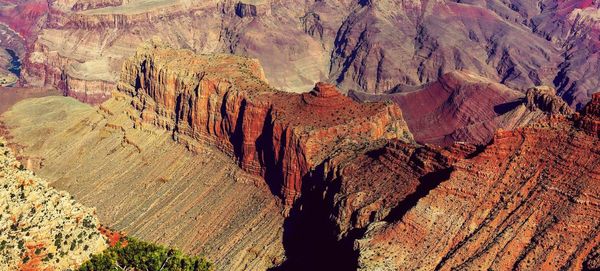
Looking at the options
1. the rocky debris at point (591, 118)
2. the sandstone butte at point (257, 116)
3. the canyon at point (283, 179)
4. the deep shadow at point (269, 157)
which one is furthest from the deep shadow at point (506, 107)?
the rocky debris at point (591, 118)

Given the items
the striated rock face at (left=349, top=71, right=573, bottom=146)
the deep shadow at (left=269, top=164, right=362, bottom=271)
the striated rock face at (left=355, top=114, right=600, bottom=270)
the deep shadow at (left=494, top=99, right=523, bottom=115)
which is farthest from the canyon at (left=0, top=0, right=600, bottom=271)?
the deep shadow at (left=494, top=99, right=523, bottom=115)

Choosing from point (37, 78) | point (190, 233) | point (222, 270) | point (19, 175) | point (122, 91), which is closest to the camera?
point (19, 175)

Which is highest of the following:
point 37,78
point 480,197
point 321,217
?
point 480,197

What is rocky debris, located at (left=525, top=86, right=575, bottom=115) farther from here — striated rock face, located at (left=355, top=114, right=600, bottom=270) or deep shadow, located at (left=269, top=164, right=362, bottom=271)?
striated rock face, located at (left=355, top=114, right=600, bottom=270)

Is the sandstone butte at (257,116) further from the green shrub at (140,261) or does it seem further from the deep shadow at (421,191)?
the green shrub at (140,261)

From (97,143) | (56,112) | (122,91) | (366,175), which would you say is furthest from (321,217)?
(56,112)

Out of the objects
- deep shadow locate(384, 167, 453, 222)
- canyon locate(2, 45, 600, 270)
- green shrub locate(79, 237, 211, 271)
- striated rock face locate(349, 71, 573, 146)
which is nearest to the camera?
canyon locate(2, 45, 600, 270)

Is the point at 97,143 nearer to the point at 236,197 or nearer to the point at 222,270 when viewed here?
the point at 236,197
